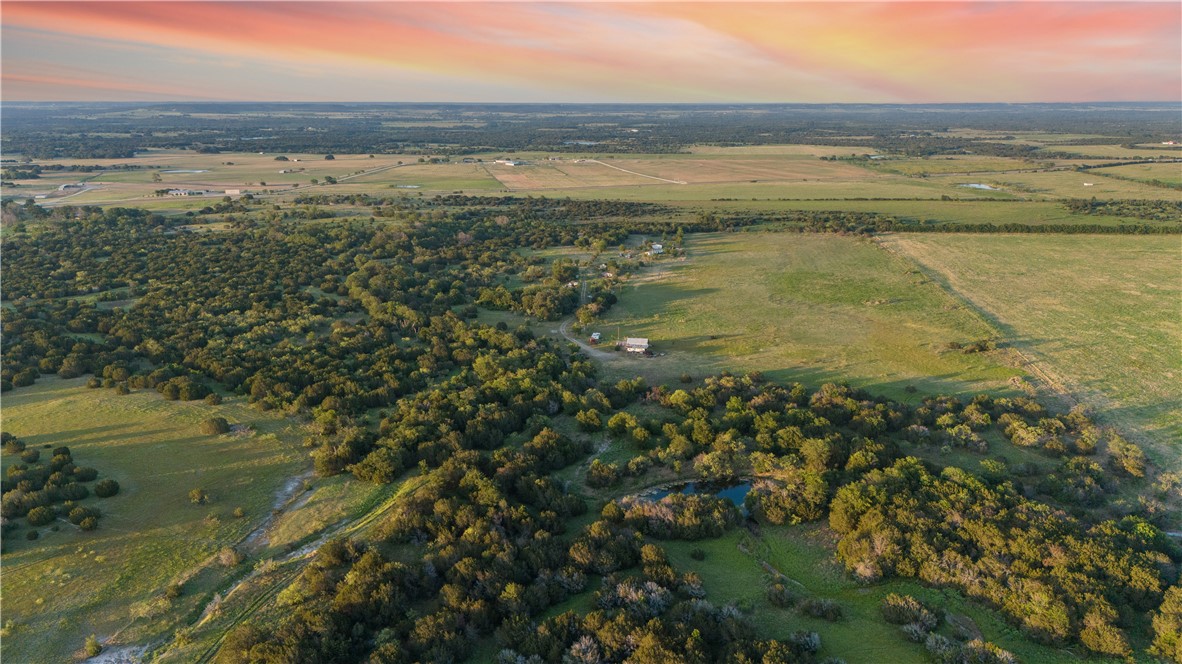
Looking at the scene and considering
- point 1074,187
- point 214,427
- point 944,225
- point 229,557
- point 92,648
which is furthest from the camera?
point 1074,187

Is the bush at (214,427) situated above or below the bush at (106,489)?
above

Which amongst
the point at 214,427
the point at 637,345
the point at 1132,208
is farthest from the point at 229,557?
the point at 1132,208

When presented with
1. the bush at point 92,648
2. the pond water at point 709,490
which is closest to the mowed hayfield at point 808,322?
the pond water at point 709,490

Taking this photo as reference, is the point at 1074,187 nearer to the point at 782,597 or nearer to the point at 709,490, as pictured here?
the point at 709,490

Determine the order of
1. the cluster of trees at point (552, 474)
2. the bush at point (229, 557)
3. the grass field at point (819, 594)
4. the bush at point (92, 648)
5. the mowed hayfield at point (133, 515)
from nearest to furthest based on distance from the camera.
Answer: the grass field at point (819, 594) → the bush at point (92, 648) → the cluster of trees at point (552, 474) → the mowed hayfield at point (133, 515) → the bush at point (229, 557)

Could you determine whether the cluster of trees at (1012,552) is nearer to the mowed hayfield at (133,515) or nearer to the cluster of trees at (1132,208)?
the mowed hayfield at (133,515)

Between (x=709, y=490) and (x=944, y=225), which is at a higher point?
(x=944, y=225)
